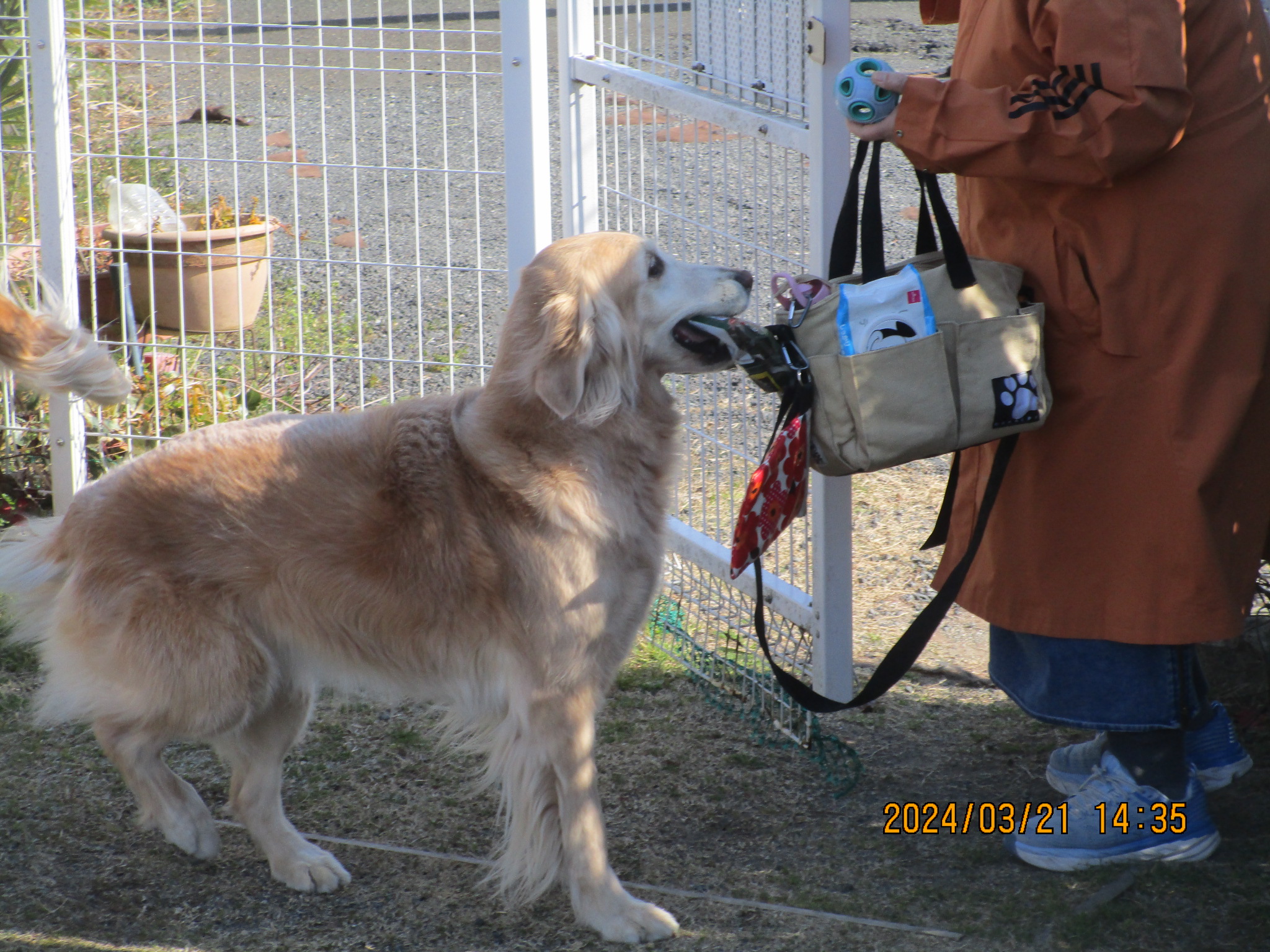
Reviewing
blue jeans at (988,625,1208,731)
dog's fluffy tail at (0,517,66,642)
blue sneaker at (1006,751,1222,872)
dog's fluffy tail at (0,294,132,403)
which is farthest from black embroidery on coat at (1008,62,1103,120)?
dog's fluffy tail at (0,517,66,642)

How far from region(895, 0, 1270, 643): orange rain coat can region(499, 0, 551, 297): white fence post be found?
4.66 feet

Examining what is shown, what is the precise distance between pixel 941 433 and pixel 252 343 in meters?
3.45

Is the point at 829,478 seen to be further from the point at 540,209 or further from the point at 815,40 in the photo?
the point at 540,209

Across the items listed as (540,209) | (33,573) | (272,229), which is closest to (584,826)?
(33,573)

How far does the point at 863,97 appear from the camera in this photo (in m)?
2.20

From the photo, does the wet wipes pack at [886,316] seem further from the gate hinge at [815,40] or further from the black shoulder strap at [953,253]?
the gate hinge at [815,40]

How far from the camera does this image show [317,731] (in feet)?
11.0

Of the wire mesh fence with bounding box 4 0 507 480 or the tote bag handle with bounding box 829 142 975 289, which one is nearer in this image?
the tote bag handle with bounding box 829 142 975 289

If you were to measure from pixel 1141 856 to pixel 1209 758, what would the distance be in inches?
14.6

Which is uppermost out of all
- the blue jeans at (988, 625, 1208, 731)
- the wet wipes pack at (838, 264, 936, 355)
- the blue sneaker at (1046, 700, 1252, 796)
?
the wet wipes pack at (838, 264, 936, 355)

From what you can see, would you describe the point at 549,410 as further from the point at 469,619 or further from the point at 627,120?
the point at 627,120

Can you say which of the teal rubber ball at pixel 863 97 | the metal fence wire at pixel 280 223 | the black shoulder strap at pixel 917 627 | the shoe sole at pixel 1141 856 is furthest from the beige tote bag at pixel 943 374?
the metal fence wire at pixel 280 223

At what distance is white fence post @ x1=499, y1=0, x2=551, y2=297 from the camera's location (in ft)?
11.2

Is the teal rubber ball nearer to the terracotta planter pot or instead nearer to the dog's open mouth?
the dog's open mouth
